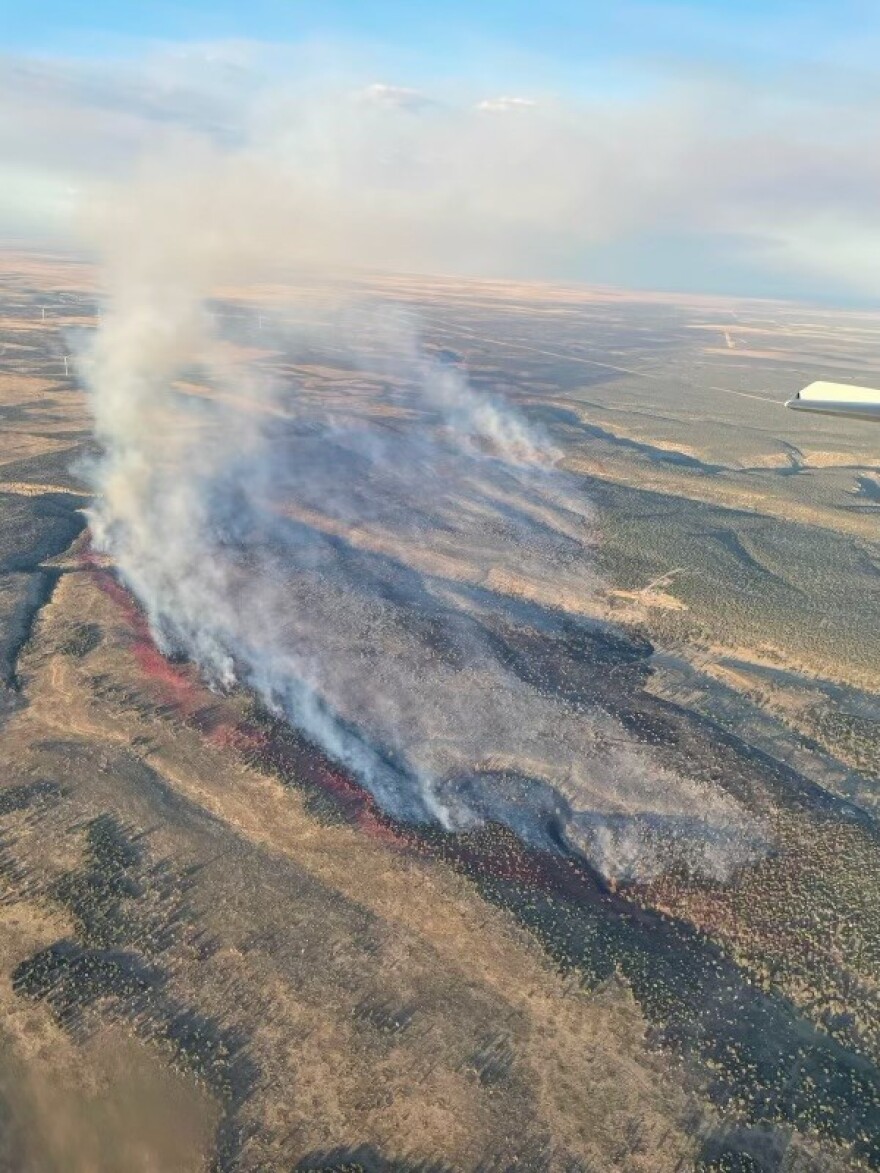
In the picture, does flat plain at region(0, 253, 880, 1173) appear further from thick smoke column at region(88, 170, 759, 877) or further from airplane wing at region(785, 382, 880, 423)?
airplane wing at region(785, 382, 880, 423)

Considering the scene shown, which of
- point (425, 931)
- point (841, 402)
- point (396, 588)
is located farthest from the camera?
point (396, 588)

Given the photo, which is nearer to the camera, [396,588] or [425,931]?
[425,931]

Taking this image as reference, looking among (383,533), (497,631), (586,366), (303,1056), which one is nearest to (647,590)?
(497,631)

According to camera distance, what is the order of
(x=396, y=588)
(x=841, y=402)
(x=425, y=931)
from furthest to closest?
(x=396, y=588) → (x=841, y=402) → (x=425, y=931)

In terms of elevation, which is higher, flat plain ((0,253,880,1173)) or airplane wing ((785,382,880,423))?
airplane wing ((785,382,880,423))

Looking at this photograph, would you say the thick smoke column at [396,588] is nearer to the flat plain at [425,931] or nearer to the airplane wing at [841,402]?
the flat plain at [425,931]

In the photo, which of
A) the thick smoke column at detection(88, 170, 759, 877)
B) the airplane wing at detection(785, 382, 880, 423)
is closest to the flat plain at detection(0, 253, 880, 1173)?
the thick smoke column at detection(88, 170, 759, 877)
